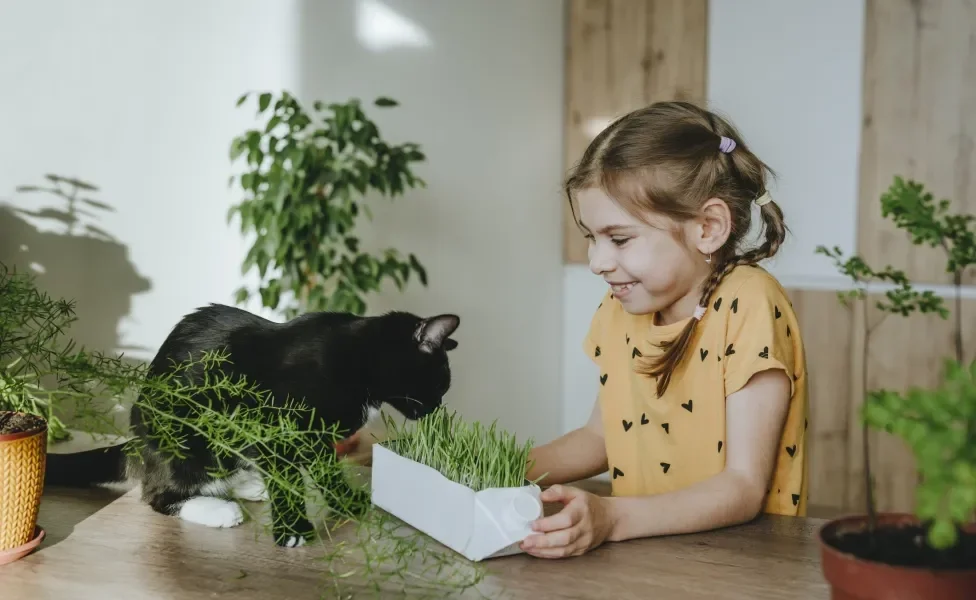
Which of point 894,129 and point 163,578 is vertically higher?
point 894,129

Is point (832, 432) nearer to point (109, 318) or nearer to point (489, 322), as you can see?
point (489, 322)

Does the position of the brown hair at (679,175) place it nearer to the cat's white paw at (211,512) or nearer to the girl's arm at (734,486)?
the girl's arm at (734,486)

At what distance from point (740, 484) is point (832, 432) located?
6.84 feet

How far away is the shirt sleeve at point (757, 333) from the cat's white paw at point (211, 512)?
0.67 metres

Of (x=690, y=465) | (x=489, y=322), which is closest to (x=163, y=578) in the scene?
(x=690, y=465)

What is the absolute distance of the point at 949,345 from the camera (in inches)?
109

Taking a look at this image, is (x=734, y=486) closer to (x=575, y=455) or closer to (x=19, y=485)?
(x=575, y=455)

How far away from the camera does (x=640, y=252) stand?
48.5 inches

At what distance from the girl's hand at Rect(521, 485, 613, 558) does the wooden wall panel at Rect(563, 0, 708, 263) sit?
2.38m

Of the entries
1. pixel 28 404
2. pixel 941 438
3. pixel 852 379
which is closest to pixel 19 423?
pixel 28 404

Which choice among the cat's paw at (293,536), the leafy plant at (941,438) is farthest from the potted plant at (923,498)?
the cat's paw at (293,536)

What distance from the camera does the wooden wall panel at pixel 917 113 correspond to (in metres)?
2.71

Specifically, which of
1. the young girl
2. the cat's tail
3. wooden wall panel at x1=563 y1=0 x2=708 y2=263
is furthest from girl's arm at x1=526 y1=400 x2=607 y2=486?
wooden wall panel at x1=563 y1=0 x2=708 y2=263

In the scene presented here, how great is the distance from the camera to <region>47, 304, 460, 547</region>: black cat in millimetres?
964
